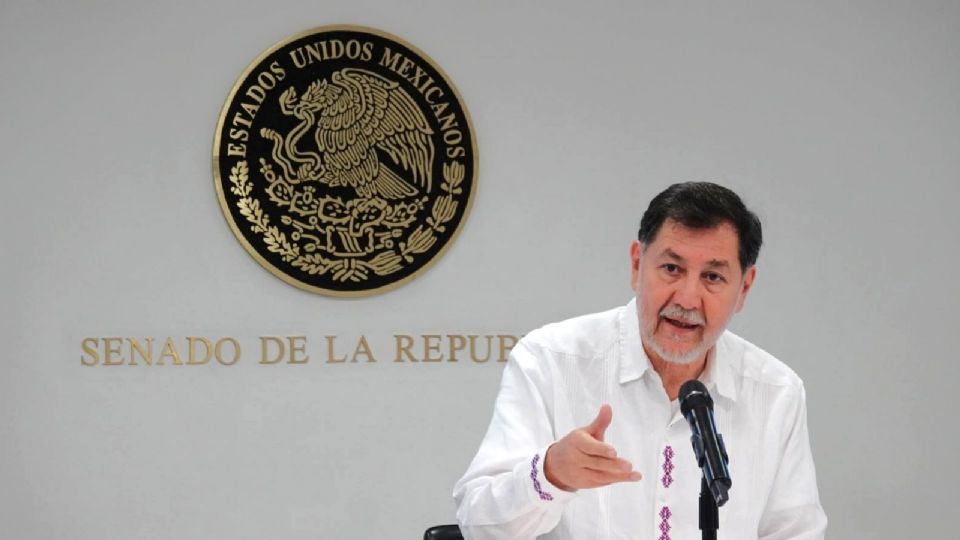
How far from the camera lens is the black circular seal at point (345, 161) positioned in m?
3.66

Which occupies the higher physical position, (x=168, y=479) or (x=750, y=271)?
(x=750, y=271)

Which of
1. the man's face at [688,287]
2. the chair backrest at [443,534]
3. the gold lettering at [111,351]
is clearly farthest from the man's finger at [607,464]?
the gold lettering at [111,351]

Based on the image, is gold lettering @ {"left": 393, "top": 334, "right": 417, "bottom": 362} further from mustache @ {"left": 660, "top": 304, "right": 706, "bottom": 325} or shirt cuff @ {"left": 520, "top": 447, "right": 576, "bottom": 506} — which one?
shirt cuff @ {"left": 520, "top": 447, "right": 576, "bottom": 506}

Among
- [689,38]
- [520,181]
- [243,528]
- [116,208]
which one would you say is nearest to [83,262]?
[116,208]

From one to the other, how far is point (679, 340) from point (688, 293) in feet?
0.32

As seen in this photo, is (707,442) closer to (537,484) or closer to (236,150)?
(537,484)

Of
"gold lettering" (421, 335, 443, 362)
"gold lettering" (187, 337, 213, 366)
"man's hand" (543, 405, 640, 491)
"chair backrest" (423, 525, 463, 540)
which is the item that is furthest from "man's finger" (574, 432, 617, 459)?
"gold lettering" (187, 337, 213, 366)

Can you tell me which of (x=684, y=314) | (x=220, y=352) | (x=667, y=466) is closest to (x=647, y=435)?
(x=667, y=466)

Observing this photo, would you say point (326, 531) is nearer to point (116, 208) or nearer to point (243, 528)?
point (243, 528)

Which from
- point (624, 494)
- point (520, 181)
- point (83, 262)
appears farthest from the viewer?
point (520, 181)

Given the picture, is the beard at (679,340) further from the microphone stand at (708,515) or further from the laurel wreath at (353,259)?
the laurel wreath at (353,259)

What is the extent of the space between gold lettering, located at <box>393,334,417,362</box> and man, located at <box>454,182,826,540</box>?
155cm

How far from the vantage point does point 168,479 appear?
3654 mm

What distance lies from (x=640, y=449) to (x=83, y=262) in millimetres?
2265
